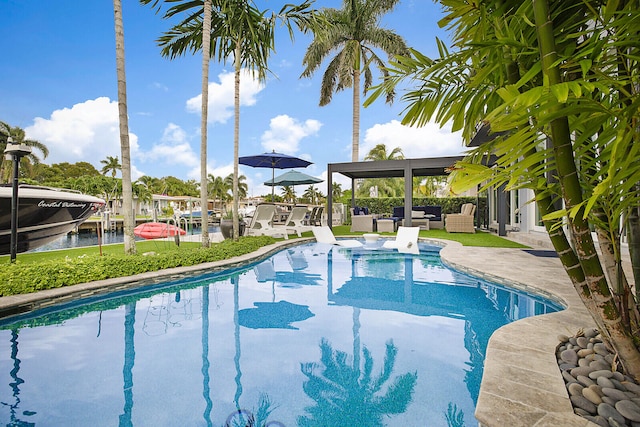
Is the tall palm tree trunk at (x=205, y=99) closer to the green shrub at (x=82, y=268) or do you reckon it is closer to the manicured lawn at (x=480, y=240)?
the green shrub at (x=82, y=268)

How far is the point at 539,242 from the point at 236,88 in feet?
30.9

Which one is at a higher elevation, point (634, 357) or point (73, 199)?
point (73, 199)

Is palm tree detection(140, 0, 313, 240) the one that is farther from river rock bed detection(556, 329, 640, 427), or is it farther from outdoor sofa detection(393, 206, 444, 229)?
outdoor sofa detection(393, 206, 444, 229)

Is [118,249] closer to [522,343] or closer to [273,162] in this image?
[273,162]

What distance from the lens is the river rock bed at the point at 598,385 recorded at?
67.3 inches

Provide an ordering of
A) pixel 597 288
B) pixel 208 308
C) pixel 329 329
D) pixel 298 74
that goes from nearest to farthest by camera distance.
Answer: pixel 597 288, pixel 329 329, pixel 208 308, pixel 298 74

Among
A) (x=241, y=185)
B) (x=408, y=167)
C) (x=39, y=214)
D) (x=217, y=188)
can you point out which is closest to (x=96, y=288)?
(x=39, y=214)

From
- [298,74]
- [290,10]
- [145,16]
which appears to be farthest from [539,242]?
[145,16]

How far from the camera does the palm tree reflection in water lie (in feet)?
7.59

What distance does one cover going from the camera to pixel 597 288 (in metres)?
1.59

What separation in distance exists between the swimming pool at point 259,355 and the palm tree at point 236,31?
15.5 feet

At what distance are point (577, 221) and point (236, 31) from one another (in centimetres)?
915

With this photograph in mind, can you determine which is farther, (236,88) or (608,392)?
(236,88)

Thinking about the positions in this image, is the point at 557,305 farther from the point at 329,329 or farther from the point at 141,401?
the point at 141,401
